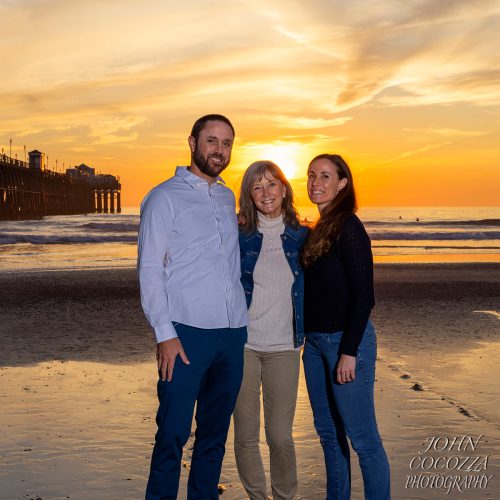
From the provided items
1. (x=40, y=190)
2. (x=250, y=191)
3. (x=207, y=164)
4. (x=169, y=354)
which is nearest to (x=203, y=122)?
(x=207, y=164)

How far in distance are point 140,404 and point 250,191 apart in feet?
9.48

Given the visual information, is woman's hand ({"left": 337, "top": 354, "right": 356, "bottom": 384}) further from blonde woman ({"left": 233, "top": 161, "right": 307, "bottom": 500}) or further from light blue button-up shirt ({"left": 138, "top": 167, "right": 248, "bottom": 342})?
light blue button-up shirt ({"left": 138, "top": 167, "right": 248, "bottom": 342})

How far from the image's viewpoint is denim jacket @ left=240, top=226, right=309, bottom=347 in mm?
3971

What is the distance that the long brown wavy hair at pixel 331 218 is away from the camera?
12.4 ft

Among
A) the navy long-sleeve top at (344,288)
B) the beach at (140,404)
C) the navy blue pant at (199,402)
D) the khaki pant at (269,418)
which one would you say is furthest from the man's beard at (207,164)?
the beach at (140,404)

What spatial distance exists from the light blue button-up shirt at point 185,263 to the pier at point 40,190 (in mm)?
58940

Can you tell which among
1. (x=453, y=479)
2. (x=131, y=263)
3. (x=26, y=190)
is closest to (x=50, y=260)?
(x=131, y=263)

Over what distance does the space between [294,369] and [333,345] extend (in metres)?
0.38

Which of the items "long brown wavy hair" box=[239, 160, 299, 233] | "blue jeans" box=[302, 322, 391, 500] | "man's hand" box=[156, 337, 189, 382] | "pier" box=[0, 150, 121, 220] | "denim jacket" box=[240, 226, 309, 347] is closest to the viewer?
"man's hand" box=[156, 337, 189, 382]

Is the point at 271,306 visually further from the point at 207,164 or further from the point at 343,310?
the point at 207,164

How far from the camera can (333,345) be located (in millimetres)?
3795

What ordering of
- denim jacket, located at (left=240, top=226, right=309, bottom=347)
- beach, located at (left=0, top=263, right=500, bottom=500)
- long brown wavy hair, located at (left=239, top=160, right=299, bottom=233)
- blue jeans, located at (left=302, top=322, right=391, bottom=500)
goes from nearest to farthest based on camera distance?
blue jeans, located at (left=302, top=322, right=391, bottom=500) < denim jacket, located at (left=240, top=226, right=309, bottom=347) < long brown wavy hair, located at (left=239, top=160, right=299, bottom=233) < beach, located at (left=0, top=263, right=500, bottom=500)

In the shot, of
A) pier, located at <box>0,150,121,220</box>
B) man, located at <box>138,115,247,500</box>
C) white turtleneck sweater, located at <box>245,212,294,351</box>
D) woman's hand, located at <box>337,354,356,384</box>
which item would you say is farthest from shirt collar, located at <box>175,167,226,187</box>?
pier, located at <box>0,150,121,220</box>

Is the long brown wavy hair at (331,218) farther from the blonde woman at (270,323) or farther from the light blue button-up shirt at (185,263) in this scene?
the light blue button-up shirt at (185,263)
